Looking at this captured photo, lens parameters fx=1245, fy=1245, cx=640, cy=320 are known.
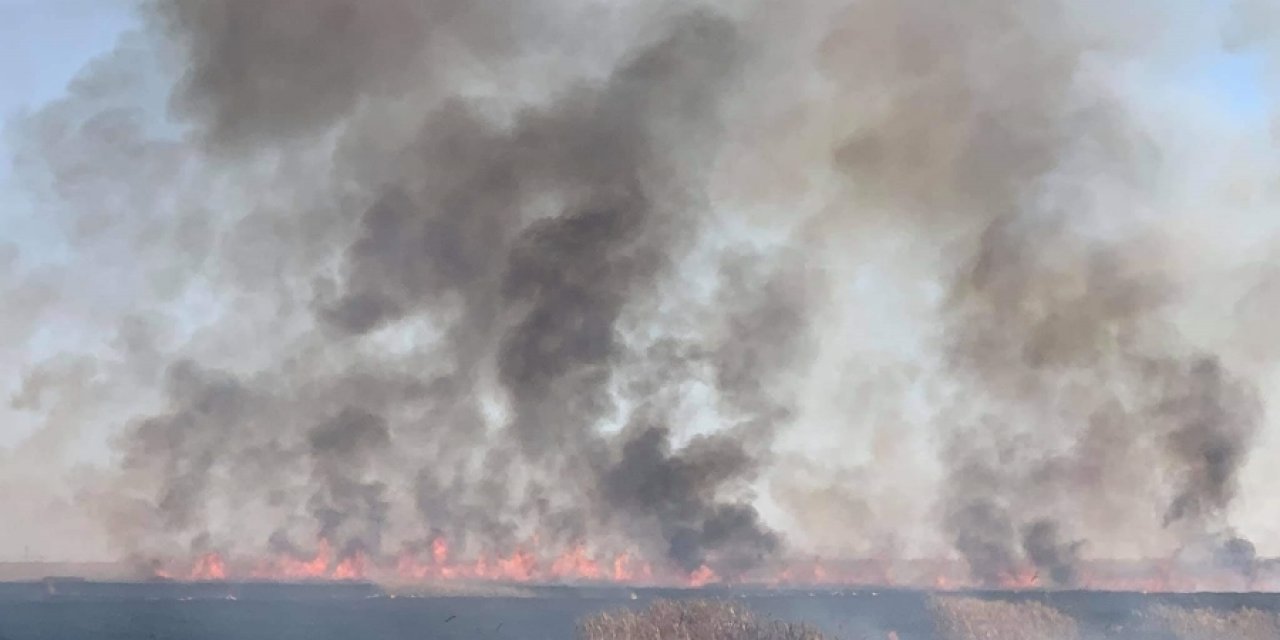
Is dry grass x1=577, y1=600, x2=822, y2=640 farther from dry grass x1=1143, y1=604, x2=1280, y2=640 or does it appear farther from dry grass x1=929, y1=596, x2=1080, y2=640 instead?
dry grass x1=1143, y1=604, x2=1280, y2=640

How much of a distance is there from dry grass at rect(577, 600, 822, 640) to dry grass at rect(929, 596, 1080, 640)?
18.2m

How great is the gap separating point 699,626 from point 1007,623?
2821 centimetres

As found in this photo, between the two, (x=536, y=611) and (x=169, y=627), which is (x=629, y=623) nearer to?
(x=169, y=627)

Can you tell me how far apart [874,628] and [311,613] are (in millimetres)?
62293

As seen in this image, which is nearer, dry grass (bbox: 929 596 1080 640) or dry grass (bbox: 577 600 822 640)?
dry grass (bbox: 577 600 822 640)

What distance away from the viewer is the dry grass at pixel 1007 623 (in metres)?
73.3

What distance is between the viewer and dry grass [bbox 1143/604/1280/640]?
77.6 meters

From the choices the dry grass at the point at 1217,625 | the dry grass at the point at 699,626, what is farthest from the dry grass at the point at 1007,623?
the dry grass at the point at 699,626

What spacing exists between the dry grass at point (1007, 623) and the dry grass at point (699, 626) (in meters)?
18.2

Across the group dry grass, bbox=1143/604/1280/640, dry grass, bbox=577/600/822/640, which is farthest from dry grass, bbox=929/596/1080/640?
dry grass, bbox=577/600/822/640

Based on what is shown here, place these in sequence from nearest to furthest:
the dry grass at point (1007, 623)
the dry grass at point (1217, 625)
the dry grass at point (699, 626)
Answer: the dry grass at point (699, 626) < the dry grass at point (1007, 623) < the dry grass at point (1217, 625)

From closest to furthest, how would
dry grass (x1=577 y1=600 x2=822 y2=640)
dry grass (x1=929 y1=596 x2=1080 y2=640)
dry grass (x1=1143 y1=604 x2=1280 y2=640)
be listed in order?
dry grass (x1=577 y1=600 x2=822 y2=640) → dry grass (x1=929 y1=596 x2=1080 y2=640) → dry grass (x1=1143 y1=604 x2=1280 y2=640)

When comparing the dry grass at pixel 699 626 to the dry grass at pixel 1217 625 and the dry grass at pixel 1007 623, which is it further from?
the dry grass at pixel 1217 625

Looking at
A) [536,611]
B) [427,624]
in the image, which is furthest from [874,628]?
[536,611]
